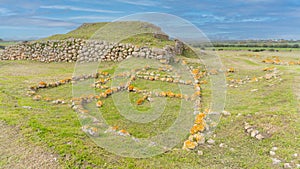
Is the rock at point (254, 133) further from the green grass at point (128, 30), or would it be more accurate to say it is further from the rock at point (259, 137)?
the green grass at point (128, 30)

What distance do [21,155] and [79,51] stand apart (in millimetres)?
14032

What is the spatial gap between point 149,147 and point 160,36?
50.4ft

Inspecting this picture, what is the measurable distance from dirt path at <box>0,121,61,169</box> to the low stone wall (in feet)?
34.4

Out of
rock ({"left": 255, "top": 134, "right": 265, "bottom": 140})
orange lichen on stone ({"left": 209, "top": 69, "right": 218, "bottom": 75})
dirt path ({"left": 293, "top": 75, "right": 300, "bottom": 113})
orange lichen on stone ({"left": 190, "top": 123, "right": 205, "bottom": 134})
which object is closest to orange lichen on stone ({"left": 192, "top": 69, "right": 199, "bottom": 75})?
orange lichen on stone ({"left": 209, "top": 69, "right": 218, "bottom": 75})

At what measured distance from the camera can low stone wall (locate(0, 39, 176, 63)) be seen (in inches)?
624

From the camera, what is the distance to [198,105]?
8555 millimetres

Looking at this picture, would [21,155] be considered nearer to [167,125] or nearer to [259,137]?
[167,125]

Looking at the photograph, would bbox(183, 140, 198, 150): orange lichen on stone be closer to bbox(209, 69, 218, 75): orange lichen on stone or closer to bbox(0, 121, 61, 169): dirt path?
bbox(0, 121, 61, 169): dirt path

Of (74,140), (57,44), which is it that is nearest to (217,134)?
(74,140)

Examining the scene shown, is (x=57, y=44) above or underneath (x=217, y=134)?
above

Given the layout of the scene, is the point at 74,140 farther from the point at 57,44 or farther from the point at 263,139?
the point at 57,44

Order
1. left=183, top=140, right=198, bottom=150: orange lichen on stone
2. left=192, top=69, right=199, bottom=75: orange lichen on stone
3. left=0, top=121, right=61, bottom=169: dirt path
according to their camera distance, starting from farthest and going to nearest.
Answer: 1. left=192, top=69, right=199, bottom=75: orange lichen on stone
2. left=183, top=140, right=198, bottom=150: orange lichen on stone
3. left=0, top=121, right=61, bottom=169: dirt path

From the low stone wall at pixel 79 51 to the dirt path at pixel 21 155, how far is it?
10.5 meters

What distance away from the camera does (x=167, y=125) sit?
7246 mm
